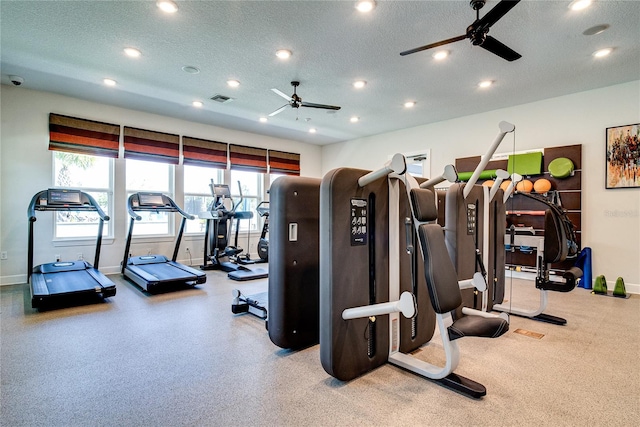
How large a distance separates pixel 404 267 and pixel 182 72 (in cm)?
404

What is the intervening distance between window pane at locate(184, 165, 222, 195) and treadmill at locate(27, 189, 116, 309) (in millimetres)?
2156

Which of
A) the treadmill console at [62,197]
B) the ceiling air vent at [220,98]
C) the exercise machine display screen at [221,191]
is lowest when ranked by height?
the treadmill console at [62,197]

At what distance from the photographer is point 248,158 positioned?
7809 mm

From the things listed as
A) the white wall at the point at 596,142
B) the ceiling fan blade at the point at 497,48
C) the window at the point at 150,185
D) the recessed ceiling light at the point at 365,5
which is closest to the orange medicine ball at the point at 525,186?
the white wall at the point at 596,142

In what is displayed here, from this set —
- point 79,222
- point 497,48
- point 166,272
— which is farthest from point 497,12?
point 79,222

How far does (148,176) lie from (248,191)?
2.30 m

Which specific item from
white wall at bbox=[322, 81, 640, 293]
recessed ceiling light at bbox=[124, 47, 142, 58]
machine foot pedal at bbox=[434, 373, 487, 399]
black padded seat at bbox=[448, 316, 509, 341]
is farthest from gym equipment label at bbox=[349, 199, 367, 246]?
white wall at bbox=[322, 81, 640, 293]

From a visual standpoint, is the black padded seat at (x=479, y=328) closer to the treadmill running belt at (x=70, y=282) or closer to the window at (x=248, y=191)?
the treadmill running belt at (x=70, y=282)

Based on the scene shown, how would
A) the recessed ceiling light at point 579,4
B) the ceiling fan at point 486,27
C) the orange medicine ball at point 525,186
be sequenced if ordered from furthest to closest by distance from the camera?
the orange medicine ball at point 525,186 < the recessed ceiling light at point 579,4 < the ceiling fan at point 486,27

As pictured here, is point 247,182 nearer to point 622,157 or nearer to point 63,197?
point 63,197

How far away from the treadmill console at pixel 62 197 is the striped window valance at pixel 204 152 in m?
2.24

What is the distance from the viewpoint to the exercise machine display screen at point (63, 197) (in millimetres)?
4664

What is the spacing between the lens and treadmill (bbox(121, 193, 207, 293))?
4.59m

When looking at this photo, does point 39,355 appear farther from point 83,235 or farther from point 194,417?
point 83,235
